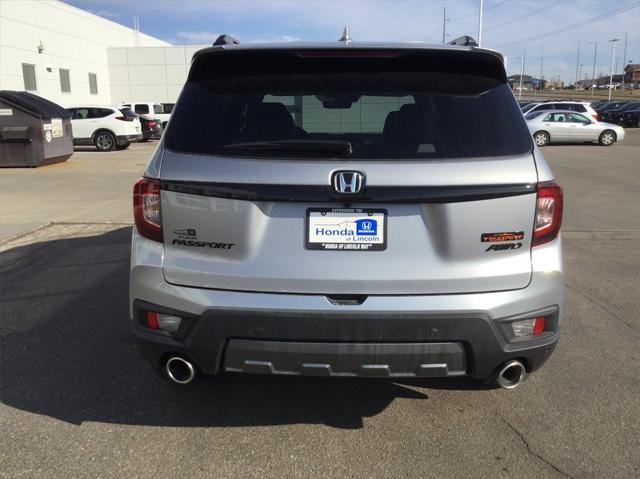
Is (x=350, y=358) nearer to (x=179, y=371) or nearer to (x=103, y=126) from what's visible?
(x=179, y=371)

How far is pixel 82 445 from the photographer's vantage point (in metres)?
2.84

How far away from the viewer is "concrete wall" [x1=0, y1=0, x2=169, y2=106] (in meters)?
29.4

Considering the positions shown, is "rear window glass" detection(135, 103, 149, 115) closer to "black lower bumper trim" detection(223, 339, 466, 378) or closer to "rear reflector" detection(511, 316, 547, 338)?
"black lower bumper trim" detection(223, 339, 466, 378)

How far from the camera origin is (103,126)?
21.8m

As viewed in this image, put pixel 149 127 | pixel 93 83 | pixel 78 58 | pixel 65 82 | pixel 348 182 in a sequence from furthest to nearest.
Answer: pixel 93 83 → pixel 78 58 → pixel 65 82 → pixel 149 127 → pixel 348 182

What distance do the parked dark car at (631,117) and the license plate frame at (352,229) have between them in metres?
43.0

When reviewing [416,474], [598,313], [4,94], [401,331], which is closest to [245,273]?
[401,331]

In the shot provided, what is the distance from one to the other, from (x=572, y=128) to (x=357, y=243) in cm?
2538

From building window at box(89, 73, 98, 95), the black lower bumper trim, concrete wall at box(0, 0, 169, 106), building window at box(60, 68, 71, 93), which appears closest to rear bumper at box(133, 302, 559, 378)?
the black lower bumper trim

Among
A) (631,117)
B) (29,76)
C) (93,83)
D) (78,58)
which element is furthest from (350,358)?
(631,117)

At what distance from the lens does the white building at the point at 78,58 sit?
30.0m

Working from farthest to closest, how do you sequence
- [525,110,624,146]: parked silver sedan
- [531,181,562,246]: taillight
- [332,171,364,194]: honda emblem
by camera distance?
[525,110,624,146]: parked silver sedan, [531,181,562,246]: taillight, [332,171,364,194]: honda emblem

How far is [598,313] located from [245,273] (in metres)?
3.47

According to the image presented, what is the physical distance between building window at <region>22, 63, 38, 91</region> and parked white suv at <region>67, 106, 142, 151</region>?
1150 cm
